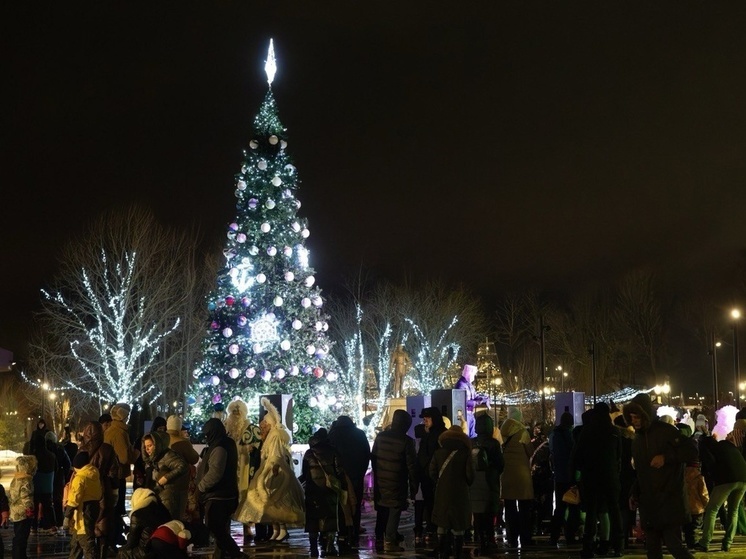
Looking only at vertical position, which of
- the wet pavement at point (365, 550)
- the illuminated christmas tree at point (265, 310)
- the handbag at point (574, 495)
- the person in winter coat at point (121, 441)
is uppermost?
the illuminated christmas tree at point (265, 310)

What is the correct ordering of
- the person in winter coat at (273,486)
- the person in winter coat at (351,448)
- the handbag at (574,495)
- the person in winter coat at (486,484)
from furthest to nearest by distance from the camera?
1. the person in winter coat at (351,448)
2. the person in winter coat at (273,486)
3. the person in winter coat at (486,484)
4. the handbag at (574,495)

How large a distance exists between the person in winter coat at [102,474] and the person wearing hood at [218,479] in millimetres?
1047

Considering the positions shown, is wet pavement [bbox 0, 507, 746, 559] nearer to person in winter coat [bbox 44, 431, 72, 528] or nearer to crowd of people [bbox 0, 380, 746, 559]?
crowd of people [bbox 0, 380, 746, 559]

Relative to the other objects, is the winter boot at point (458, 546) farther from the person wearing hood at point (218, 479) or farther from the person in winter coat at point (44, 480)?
the person in winter coat at point (44, 480)

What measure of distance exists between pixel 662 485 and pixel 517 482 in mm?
4028

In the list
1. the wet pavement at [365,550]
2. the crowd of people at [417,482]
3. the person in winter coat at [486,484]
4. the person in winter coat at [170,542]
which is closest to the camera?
the person in winter coat at [170,542]

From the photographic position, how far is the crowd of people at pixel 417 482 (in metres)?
10.8

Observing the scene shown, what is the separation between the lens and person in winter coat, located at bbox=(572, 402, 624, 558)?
11.7 meters

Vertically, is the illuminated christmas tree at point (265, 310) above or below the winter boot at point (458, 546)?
above

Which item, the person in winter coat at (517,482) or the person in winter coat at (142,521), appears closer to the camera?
the person in winter coat at (142,521)

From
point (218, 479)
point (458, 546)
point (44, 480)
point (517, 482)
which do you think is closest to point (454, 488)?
point (458, 546)

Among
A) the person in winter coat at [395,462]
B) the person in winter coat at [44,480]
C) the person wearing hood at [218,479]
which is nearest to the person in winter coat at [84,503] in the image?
the person wearing hood at [218,479]

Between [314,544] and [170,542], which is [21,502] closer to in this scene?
[314,544]

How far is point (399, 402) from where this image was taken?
2703 cm
